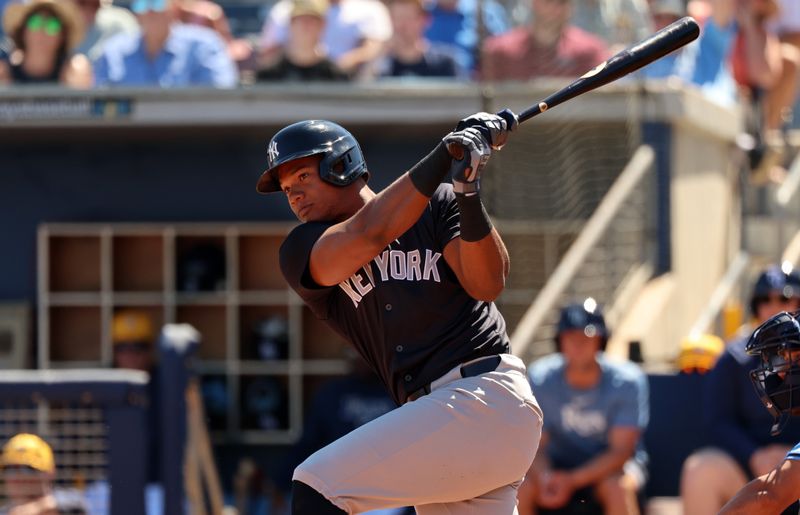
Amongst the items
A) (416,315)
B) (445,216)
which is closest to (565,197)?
(445,216)

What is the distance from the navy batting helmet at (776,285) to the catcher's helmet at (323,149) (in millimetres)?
3287

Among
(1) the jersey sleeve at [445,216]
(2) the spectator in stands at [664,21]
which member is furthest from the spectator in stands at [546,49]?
(1) the jersey sleeve at [445,216]

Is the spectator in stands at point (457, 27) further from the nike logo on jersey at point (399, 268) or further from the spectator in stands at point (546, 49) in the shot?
the nike logo on jersey at point (399, 268)

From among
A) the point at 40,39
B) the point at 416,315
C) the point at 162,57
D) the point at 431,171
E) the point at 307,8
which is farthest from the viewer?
the point at 162,57

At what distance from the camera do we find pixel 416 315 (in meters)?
4.11

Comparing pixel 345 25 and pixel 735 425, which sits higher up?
pixel 345 25

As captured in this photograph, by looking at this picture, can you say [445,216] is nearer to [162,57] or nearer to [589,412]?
[589,412]

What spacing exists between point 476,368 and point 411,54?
6035mm

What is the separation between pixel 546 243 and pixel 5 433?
12.1ft

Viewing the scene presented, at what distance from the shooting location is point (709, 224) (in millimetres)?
9906

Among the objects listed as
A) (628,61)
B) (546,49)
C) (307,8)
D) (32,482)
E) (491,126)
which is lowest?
(32,482)

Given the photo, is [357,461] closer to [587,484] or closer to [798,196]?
[587,484]

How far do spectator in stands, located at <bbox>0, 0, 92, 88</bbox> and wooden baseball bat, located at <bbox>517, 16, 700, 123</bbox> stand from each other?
18.9ft

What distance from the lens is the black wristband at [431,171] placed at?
152 inches
